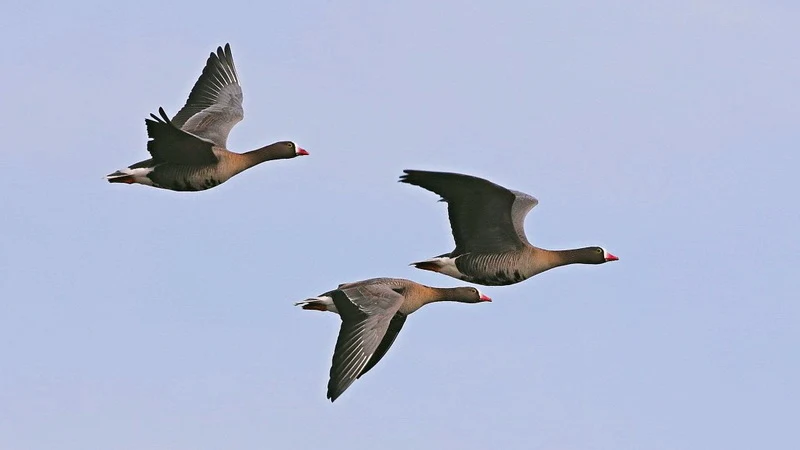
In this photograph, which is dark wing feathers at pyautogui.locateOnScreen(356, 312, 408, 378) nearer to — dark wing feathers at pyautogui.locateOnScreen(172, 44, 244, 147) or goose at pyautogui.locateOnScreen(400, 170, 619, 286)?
goose at pyautogui.locateOnScreen(400, 170, 619, 286)

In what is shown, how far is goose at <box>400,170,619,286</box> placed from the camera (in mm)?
24531

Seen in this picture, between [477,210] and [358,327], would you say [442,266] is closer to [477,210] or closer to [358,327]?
[477,210]

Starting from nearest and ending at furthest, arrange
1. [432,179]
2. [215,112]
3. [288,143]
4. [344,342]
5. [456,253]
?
[344,342] → [432,179] → [456,253] → [288,143] → [215,112]

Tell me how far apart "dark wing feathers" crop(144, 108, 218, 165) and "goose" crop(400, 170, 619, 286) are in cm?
396

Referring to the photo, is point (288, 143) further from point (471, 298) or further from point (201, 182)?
point (471, 298)

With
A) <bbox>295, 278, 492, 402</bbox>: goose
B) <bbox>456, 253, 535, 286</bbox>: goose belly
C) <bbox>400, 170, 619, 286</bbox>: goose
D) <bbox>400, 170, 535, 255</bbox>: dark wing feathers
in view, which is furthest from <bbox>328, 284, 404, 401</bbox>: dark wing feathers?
<bbox>456, 253, 535, 286</bbox>: goose belly

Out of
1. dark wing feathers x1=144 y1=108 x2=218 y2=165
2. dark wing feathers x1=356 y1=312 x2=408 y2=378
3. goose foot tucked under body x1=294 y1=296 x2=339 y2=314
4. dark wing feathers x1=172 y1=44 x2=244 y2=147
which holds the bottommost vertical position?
dark wing feathers x1=356 y1=312 x2=408 y2=378

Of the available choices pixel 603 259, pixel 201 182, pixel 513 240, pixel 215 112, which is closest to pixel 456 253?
pixel 513 240

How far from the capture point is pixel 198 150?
84.7 ft

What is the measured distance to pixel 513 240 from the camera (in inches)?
990

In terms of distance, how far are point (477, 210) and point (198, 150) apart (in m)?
4.81

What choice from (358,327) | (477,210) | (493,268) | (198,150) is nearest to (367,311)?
(358,327)

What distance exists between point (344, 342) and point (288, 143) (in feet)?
21.6

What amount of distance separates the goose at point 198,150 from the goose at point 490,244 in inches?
142
